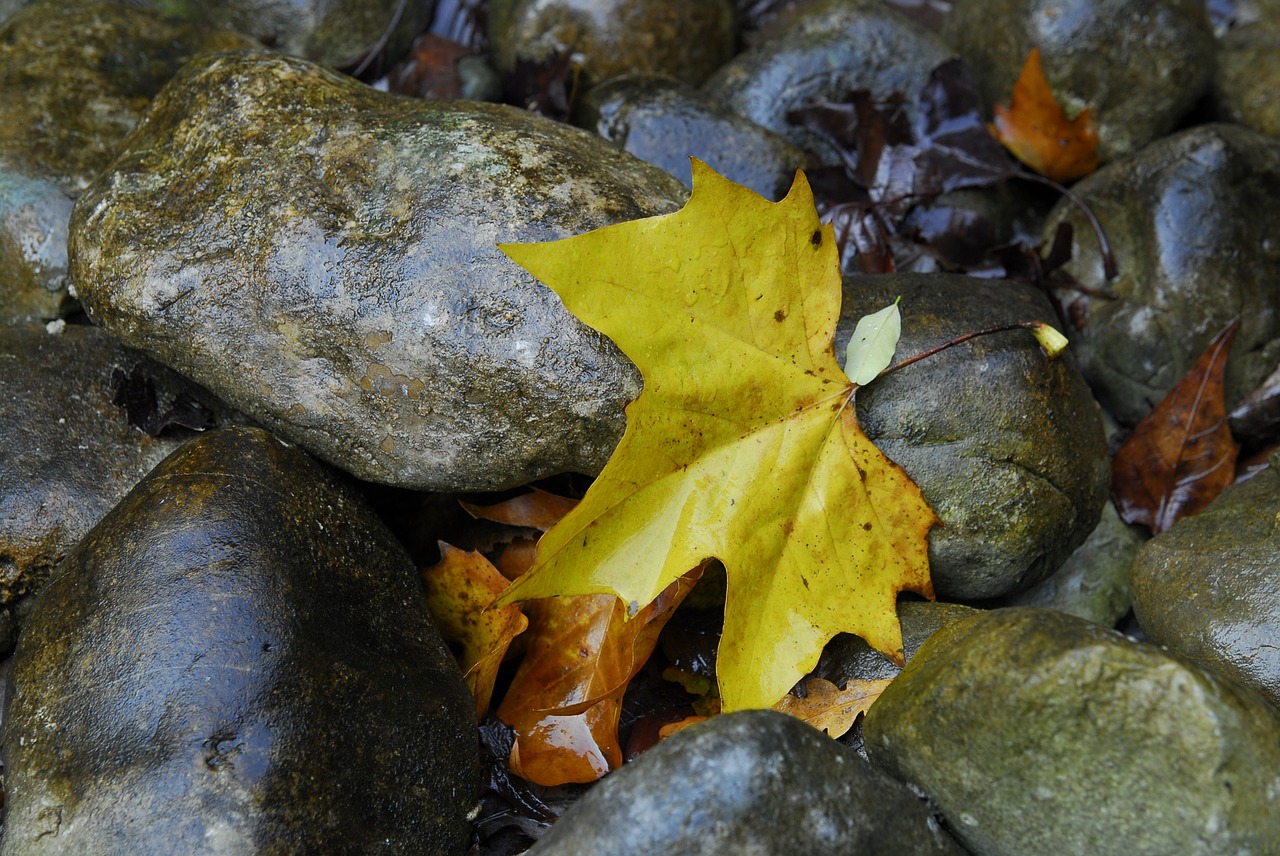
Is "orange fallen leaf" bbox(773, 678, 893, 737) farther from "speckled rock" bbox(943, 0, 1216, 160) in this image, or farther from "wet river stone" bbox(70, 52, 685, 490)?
"speckled rock" bbox(943, 0, 1216, 160)

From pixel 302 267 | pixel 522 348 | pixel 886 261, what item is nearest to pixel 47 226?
pixel 302 267

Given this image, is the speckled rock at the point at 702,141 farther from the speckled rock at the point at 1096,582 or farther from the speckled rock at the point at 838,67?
the speckled rock at the point at 1096,582

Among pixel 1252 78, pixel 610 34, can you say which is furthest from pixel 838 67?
pixel 1252 78

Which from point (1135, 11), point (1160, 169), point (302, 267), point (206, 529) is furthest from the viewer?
point (1135, 11)

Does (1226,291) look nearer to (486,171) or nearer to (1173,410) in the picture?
(1173,410)

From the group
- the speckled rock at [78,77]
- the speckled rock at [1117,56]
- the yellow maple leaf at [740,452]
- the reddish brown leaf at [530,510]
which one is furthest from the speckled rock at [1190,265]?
the speckled rock at [78,77]

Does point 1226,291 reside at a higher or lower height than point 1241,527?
higher
